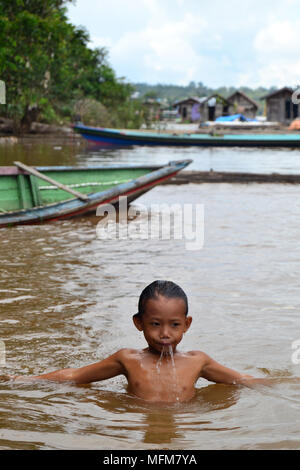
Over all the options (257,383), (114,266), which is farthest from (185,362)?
(114,266)

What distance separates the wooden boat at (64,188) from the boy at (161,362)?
5.67 meters

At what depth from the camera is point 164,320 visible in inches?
110

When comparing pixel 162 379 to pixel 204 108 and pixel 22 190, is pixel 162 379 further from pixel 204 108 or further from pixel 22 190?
pixel 204 108

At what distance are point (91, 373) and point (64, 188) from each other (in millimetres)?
6067

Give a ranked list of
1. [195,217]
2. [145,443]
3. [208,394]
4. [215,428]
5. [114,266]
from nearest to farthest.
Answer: [145,443], [215,428], [208,394], [114,266], [195,217]

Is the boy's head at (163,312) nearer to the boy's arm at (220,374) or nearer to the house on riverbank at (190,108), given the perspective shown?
the boy's arm at (220,374)

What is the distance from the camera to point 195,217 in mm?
10227

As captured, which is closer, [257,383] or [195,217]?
[257,383]

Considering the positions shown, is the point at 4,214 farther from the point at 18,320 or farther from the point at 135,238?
the point at 18,320

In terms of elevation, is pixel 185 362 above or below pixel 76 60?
below

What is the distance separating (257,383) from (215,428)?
22.4 inches

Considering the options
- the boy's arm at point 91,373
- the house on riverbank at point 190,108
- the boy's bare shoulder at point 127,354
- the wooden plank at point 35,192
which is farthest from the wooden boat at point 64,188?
the house on riverbank at point 190,108

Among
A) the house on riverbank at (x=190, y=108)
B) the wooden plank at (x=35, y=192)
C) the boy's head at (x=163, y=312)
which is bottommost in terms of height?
the boy's head at (x=163, y=312)

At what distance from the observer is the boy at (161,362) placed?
280 cm
